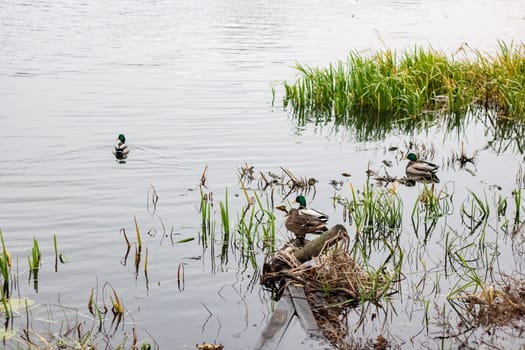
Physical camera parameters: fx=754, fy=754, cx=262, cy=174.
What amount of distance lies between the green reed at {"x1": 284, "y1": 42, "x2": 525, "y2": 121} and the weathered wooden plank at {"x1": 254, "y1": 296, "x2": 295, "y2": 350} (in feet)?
37.0

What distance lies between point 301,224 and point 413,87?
967cm

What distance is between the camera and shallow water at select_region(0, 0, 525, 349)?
8523mm

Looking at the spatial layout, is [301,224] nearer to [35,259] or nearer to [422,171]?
[35,259]

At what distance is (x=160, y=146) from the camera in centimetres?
1590

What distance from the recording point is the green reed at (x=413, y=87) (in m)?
18.4

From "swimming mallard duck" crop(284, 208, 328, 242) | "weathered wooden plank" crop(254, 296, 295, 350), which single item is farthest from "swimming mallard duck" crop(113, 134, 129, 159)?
"weathered wooden plank" crop(254, 296, 295, 350)

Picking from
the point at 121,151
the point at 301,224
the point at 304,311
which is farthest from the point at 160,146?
the point at 304,311

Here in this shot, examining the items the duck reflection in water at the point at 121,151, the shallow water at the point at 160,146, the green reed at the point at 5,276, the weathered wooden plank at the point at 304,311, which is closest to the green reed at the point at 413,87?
the shallow water at the point at 160,146

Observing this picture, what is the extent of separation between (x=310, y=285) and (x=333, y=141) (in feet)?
29.6

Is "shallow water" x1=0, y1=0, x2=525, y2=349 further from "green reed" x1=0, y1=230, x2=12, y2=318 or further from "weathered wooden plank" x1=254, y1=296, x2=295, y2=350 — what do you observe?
"weathered wooden plank" x1=254, y1=296, x2=295, y2=350

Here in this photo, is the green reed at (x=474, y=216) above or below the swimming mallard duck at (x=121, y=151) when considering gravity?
below

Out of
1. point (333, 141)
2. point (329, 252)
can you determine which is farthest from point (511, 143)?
point (329, 252)

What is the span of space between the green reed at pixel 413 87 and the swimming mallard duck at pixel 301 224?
8663mm

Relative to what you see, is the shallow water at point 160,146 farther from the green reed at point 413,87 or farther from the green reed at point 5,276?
the green reed at point 413,87
